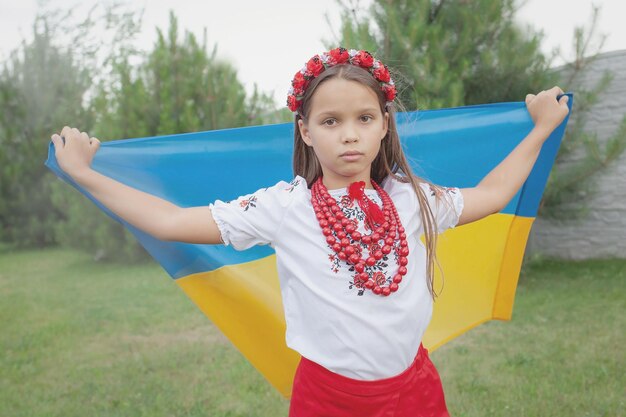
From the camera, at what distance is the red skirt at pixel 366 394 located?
183 cm

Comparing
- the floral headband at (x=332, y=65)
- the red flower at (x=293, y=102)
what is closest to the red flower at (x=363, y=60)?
the floral headband at (x=332, y=65)

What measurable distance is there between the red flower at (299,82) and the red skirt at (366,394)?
86 centimetres

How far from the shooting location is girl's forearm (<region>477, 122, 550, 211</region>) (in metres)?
2.14

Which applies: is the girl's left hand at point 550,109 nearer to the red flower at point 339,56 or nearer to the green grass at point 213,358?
the red flower at point 339,56

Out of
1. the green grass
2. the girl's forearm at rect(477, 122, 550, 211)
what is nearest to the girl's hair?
the girl's forearm at rect(477, 122, 550, 211)

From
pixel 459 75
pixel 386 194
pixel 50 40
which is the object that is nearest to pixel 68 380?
pixel 386 194

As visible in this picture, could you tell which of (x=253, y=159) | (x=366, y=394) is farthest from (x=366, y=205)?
(x=253, y=159)

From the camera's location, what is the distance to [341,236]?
5.98 ft

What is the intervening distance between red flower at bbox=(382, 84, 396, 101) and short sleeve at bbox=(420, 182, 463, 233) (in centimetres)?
31

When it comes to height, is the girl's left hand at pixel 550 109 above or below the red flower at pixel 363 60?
below

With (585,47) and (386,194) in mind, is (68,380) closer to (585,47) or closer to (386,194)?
(386,194)

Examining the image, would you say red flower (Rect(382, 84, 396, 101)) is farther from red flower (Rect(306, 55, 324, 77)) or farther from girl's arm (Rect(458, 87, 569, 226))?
girl's arm (Rect(458, 87, 569, 226))

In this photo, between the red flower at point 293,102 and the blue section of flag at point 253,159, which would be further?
the blue section of flag at point 253,159

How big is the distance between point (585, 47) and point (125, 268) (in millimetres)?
6977
